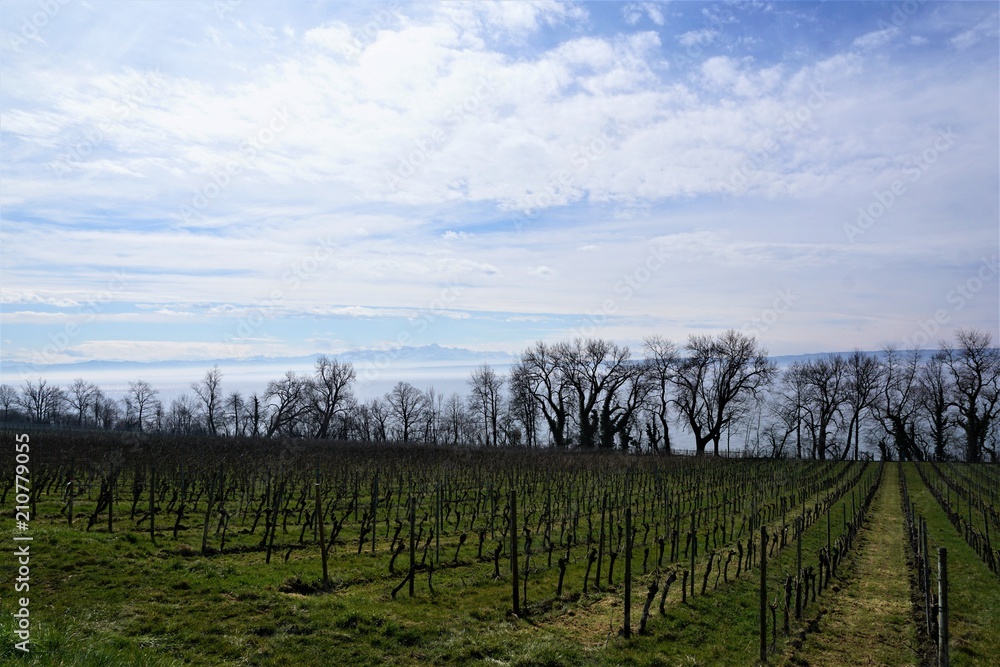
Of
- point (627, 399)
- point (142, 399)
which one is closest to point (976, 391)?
point (627, 399)

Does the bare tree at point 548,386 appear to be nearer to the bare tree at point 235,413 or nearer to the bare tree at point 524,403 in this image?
the bare tree at point 524,403

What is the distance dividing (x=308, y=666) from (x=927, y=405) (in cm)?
6985

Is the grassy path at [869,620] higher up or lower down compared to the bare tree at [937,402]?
lower down

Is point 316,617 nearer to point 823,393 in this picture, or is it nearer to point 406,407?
point 823,393

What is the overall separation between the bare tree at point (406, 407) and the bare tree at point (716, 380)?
36371mm

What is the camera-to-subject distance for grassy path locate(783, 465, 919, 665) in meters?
8.56

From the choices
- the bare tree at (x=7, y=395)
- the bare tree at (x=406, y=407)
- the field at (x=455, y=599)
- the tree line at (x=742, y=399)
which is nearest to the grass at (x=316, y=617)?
the field at (x=455, y=599)

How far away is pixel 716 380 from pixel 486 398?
29997mm

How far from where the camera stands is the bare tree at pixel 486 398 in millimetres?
76438

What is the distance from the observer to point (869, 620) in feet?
33.2

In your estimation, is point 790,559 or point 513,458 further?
point 513,458

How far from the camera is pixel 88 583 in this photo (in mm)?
9906

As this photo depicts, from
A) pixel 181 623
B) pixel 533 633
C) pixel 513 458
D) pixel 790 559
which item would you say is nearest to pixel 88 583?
pixel 181 623

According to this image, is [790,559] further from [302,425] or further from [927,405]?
[302,425]
